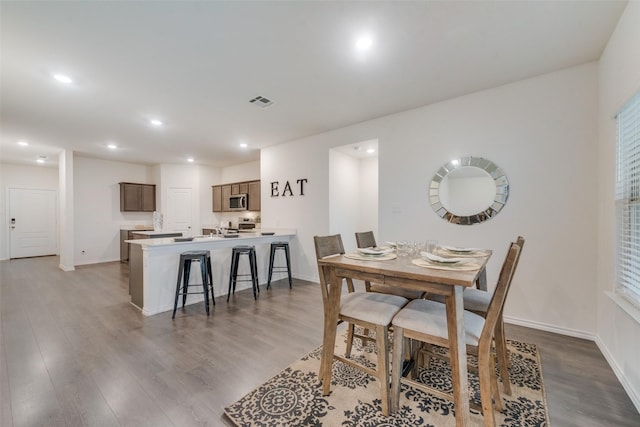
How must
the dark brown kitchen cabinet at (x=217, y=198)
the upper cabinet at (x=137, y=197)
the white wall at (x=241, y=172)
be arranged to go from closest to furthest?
the upper cabinet at (x=137, y=197) < the white wall at (x=241, y=172) < the dark brown kitchen cabinet at (x=217, y=198)

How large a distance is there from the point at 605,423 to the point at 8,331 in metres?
5.21

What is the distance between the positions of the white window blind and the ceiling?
2.70 feet

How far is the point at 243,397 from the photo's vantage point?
70.3 inches

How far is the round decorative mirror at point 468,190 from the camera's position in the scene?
3.04 meters

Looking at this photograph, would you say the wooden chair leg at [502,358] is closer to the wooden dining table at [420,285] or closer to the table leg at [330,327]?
the wooden dining table at [420,285]

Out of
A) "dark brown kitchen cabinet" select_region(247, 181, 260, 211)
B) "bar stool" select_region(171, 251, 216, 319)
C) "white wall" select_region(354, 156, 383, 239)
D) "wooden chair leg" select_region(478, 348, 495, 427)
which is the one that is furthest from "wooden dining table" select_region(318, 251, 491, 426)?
"dark brown kitchen cabinet" select_region(247, 181, 260, 211)

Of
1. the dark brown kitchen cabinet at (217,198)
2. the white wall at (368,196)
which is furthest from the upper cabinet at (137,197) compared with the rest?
the white wall at (368,196)

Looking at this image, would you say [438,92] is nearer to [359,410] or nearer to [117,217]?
[359,410]

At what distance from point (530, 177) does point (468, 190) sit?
1.99ft

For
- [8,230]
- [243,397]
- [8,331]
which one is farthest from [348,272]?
[8,230]

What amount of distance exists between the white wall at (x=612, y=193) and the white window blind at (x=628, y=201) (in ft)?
0.21

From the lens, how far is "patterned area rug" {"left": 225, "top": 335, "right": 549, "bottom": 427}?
5.16 ft

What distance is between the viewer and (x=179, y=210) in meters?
7.69

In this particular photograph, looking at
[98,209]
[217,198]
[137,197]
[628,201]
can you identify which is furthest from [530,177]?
[98,209]
